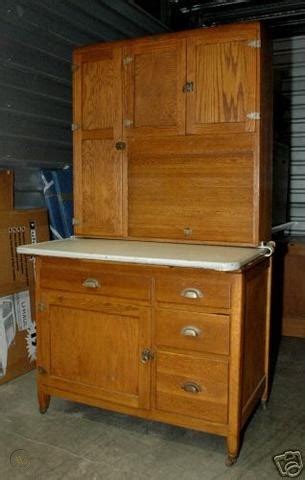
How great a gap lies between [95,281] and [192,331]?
57cm

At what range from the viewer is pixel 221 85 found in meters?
2.54

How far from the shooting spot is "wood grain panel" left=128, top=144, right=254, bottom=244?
256 centimetres

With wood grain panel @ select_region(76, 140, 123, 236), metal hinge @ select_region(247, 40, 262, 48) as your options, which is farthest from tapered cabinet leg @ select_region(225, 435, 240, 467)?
metal hinge @ select_region(247, 40, 262, 48)

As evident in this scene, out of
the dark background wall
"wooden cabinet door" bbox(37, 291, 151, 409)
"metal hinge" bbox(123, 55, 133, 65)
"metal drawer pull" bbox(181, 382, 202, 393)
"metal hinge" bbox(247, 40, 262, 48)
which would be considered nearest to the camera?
"metal drawer pull" bbox(181, 382, 202, 393)

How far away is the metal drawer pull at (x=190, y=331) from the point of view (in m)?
2.19

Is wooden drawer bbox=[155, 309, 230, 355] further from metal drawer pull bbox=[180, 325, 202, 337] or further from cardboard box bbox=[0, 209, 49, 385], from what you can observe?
cardboard box bbox=[0, 209, 49, 385]

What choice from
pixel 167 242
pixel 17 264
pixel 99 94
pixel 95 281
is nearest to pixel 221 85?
pixel 99 94

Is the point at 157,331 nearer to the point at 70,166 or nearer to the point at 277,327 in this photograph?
the point at 70,166

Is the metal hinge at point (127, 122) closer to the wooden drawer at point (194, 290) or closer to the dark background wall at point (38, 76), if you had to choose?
the dark background wall at point (38, 76)

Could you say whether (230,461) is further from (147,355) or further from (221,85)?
(221,85)

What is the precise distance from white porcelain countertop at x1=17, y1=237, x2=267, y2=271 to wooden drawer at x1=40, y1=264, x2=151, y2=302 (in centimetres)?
10

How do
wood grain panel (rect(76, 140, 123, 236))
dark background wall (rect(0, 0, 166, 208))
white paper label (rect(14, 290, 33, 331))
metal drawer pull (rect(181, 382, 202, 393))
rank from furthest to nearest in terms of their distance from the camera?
white paper label (rect(14, 290, 33, 331))
dark background wall (rect(0, 0, 166, 208))
wood grain panel (rect(76, 140, 123, 236))
metal drawer pull (rect(181, 382, 202, 393))

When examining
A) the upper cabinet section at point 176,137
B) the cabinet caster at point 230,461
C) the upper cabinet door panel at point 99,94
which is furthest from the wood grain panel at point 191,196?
the cabinet caster at point 230,461

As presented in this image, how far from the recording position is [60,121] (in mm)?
3486
